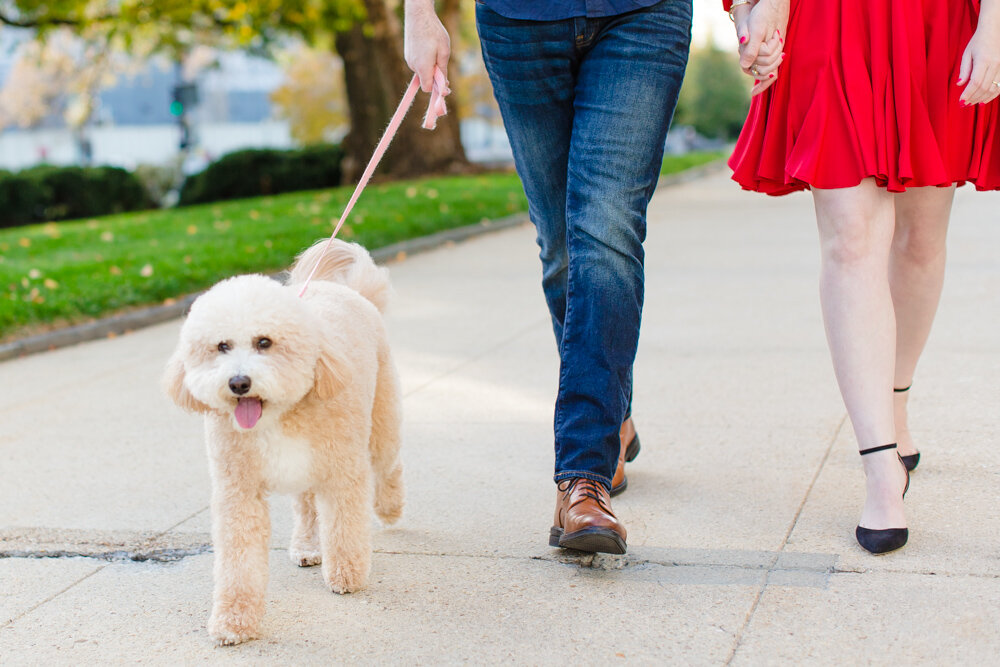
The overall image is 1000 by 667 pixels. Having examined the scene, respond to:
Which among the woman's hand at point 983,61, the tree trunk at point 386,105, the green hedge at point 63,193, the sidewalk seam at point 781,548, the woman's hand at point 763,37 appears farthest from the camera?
the tree trunk at point 386,105

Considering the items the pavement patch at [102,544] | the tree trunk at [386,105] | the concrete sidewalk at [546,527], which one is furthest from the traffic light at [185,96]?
the pavement patch at [102,544]

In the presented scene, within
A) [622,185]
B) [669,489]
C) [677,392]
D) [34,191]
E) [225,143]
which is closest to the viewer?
[622,185]

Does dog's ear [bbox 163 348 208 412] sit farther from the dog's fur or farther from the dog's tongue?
the dog's tongue

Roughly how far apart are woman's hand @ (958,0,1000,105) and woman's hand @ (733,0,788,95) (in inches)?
18.5

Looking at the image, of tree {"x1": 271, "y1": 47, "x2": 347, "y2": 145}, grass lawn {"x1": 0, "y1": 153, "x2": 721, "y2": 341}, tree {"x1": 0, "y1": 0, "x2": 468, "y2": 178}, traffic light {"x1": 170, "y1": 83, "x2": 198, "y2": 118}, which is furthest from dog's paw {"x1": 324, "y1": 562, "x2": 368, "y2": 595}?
tree {"x1": 271, "y1": 47, "x2": 347, "y2": 145}

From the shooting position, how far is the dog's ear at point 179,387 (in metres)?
2.56

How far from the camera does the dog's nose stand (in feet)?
7.90

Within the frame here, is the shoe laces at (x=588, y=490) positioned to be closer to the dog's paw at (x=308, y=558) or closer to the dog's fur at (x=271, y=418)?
the dog's fur at (x=271, y=418)

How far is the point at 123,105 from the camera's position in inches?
3398

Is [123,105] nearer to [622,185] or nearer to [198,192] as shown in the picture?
[198,192]

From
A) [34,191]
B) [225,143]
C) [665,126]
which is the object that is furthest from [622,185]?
[225,143]

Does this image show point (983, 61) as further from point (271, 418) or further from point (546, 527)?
point (271, 418)

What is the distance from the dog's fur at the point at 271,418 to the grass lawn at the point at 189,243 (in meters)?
4.88

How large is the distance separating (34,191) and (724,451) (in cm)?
1764
